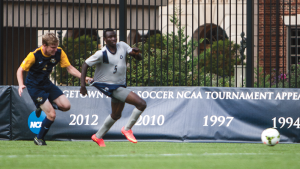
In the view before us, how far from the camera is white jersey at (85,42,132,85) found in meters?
5.92

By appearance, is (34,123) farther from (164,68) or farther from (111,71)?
(164,68)

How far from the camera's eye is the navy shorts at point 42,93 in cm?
604

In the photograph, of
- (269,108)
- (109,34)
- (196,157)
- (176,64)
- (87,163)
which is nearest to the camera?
(87,163)

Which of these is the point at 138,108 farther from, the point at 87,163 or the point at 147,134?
the point at 87,163

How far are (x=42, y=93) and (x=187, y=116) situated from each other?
259 cm

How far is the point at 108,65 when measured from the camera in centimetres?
597

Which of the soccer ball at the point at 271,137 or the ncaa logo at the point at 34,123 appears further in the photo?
the ncaa logo at the point at 34,123

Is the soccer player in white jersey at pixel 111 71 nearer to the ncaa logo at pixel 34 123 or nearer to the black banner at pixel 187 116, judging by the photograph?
the black banner at pixel 187 116

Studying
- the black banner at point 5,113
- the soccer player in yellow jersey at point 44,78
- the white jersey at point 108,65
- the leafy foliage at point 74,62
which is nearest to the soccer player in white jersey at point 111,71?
the white jersey at point 108,65

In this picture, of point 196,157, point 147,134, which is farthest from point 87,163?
point 147,134

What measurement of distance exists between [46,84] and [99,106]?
1.47 m

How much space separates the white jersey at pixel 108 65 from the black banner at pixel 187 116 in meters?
1.47

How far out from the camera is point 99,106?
7.45 metres

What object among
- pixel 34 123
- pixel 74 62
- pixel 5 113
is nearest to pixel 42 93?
pixel 34 123
